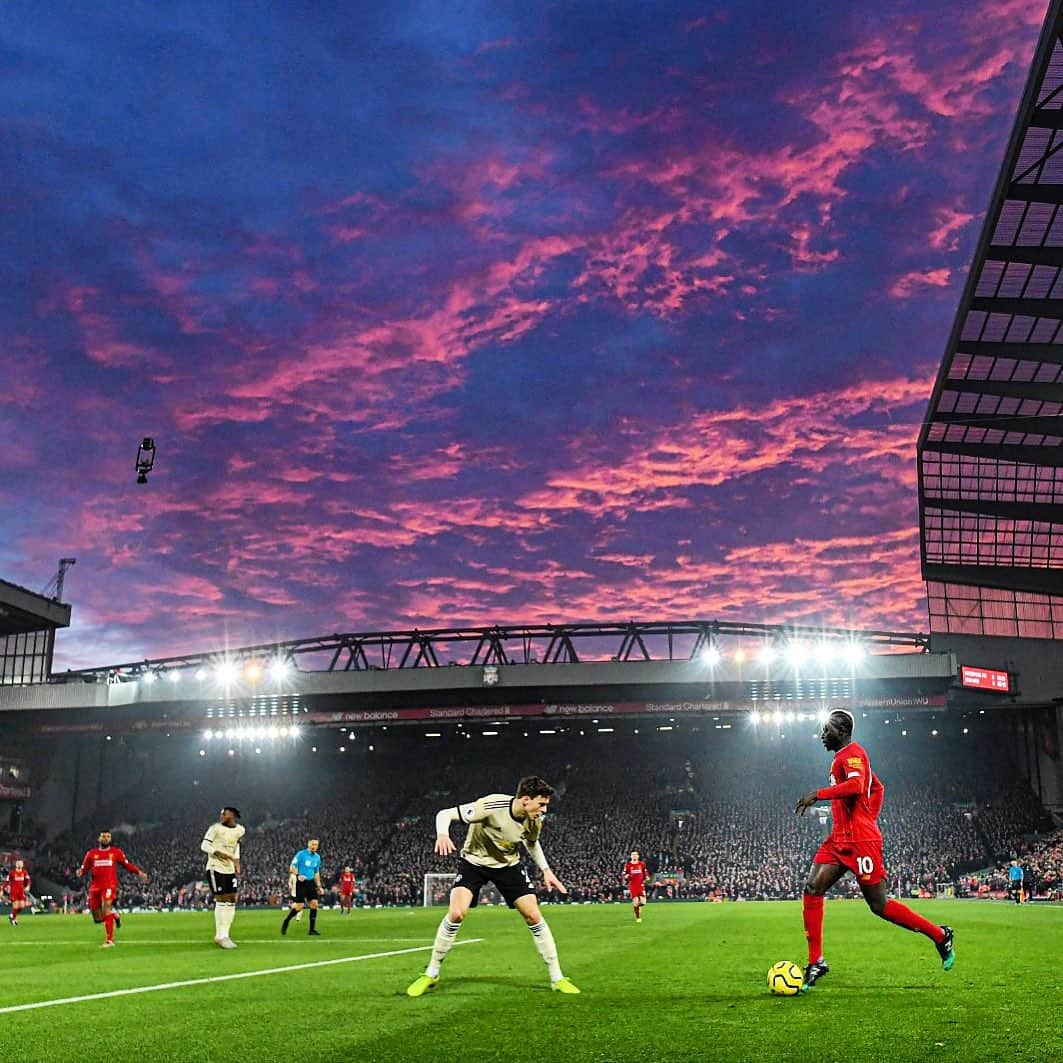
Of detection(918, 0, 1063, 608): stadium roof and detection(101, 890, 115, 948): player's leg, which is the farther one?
detection(918, 0, 1063, 608): stadium roof

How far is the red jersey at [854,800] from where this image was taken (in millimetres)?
9305

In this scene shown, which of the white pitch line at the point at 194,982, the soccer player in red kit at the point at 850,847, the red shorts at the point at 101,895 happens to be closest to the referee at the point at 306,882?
the red shorts at the point at 101,895

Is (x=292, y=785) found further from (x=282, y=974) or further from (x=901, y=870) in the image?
(x=282, y=974)

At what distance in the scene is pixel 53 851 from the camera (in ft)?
209

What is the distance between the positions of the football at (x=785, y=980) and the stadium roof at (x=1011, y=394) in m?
30.6

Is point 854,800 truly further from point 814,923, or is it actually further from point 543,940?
point 543,940

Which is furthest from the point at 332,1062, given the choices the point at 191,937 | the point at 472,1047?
the point at 191,937

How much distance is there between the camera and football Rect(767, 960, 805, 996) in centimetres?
899

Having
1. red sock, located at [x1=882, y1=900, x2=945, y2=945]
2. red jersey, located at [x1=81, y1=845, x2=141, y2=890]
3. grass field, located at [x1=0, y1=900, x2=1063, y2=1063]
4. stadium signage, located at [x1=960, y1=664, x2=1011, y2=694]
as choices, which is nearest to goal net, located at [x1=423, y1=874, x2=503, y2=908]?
stadium signage, located at [x1=960, y1=664, x2=1011, y2=694]

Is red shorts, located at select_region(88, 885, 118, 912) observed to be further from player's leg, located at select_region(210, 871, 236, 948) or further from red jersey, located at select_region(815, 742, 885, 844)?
red jersey, located at select_region(815, 742, 885, 844)

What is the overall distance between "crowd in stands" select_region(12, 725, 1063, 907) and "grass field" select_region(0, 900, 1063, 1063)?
36076mm

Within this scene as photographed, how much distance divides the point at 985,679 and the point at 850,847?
52.9 m

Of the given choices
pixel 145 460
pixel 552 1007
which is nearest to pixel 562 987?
pixel 552 1007

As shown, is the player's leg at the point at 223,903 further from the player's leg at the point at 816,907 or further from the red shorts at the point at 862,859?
the red shorts at the point at 862,859
